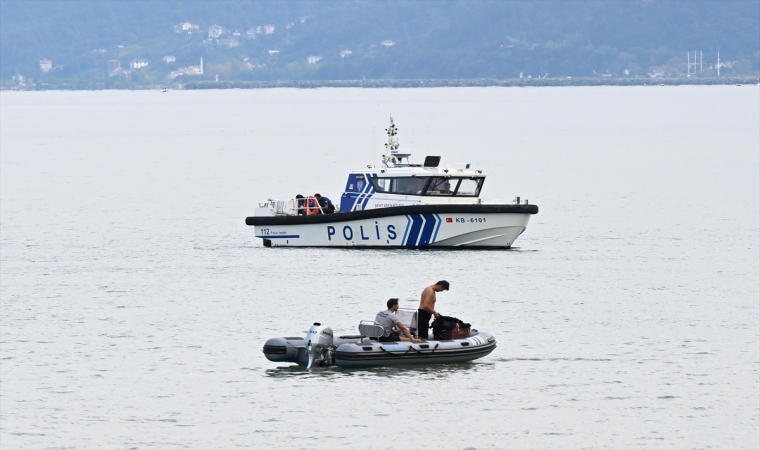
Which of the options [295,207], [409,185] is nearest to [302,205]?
[295,207]

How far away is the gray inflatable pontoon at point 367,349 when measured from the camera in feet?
89.6

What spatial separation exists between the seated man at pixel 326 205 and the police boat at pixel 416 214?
0.59 metres

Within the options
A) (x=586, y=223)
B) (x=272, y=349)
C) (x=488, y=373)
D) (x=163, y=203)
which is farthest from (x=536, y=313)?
(x=163, y=203)

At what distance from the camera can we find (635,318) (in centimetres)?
3450

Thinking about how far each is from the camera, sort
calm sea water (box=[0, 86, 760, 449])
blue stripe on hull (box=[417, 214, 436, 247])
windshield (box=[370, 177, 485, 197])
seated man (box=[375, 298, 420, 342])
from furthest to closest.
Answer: windshield (box=[370, 177, 485, 197]) < blue stripe on hull (box=[417, 214, 436, 247]) < seated man (box=[375, 298, 420, 342]) < calm sea water (box=[0, 86, 760, 449])

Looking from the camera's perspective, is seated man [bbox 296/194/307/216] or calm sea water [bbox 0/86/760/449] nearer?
calm sea water [bbox 0/86/760/449]

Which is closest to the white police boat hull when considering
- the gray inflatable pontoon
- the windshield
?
the windshield

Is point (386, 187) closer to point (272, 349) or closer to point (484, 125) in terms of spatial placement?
point (272, 349)

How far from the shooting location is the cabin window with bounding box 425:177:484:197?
143 feet

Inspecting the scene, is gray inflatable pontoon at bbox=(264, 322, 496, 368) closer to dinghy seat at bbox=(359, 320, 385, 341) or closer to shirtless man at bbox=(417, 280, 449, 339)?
dinghy seat at bbox=(359, 320, 385, 341)

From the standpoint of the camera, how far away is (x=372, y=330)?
27.7 meters

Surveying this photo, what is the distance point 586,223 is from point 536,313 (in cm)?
2305

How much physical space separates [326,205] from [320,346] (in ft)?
63.1

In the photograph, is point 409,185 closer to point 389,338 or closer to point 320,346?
point 389,338
